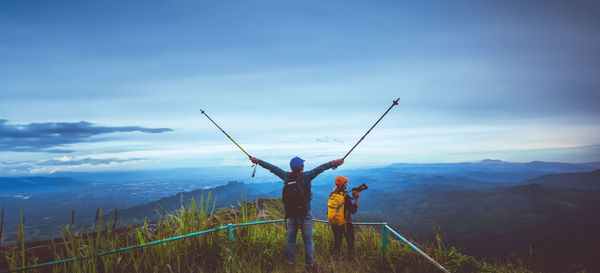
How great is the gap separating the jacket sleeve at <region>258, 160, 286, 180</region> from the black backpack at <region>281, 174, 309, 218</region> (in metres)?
0.43

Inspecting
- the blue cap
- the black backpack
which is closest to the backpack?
the black backpack

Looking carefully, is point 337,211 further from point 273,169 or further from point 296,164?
point 273,169

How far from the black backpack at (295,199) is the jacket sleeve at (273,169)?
0.43m

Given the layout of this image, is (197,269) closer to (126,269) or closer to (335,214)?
(126,269)

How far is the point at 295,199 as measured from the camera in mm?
5238

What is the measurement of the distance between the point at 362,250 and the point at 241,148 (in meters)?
3.95

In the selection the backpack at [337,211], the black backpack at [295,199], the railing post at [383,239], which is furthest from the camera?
the backpack at [337,211]

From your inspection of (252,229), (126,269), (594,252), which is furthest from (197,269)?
(594,252)

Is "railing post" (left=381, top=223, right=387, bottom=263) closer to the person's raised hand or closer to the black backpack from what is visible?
the person's raised hand

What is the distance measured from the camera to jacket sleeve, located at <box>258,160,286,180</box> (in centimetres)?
575

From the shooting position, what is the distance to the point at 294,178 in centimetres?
538

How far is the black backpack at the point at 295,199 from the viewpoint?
5223 millimetres

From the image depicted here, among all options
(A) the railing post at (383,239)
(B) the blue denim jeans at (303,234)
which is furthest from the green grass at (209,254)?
(B) the blue denim jeans at (303,234)

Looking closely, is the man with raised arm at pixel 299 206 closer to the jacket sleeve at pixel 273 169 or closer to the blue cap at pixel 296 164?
the blue cap at pixel 296 164
